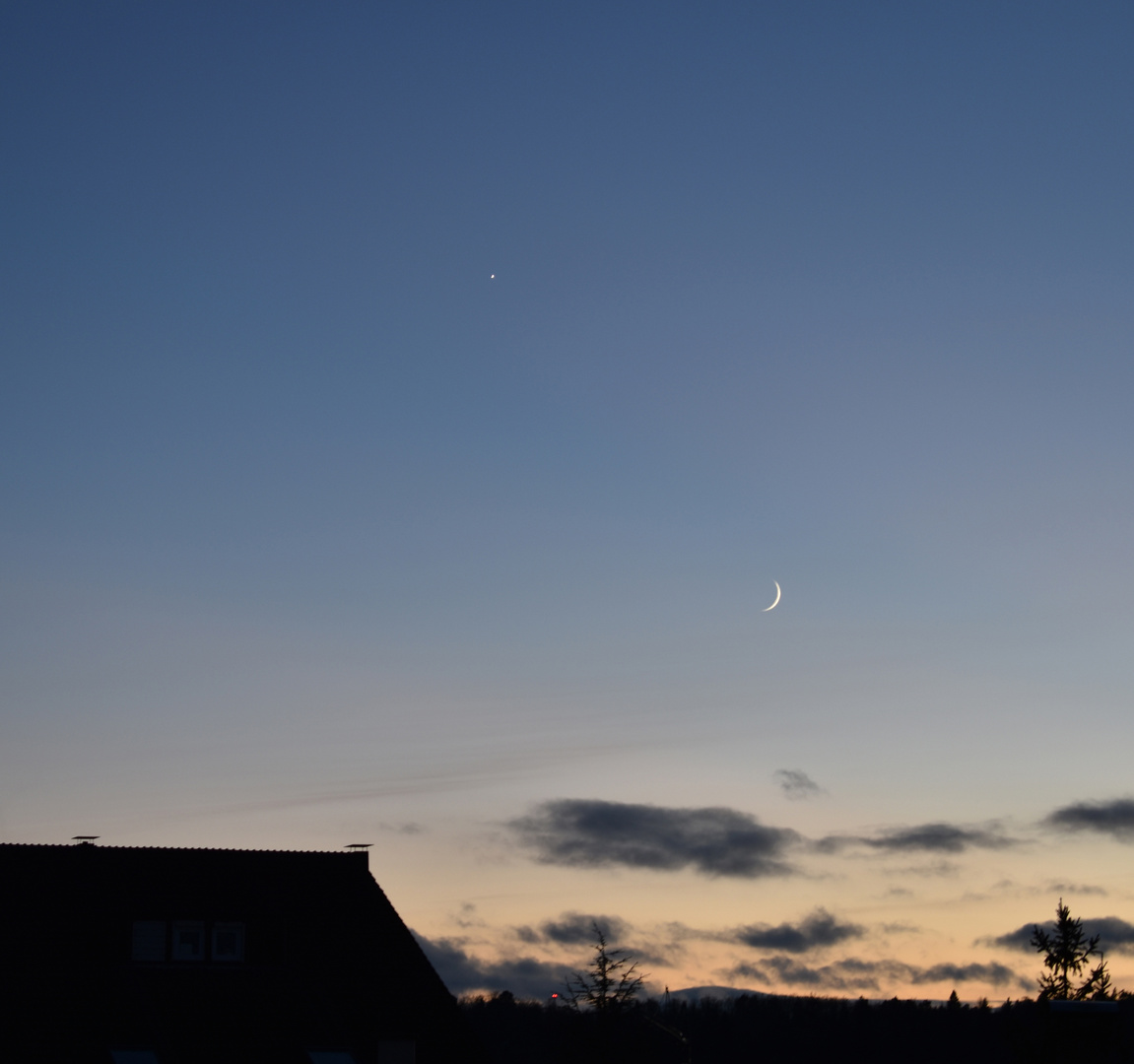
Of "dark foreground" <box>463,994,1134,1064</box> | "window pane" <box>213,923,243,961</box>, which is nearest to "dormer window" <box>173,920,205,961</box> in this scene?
"window pane" <box>213,923,243,961</box>

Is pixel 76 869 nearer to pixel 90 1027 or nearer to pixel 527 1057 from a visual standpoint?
pixel 90 1027

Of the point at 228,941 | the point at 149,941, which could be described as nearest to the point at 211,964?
the point at 228,941

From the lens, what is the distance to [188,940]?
174ft

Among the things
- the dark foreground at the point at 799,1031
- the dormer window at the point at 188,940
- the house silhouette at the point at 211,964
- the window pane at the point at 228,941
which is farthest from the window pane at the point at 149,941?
the dark foreground at the point at 799,1031

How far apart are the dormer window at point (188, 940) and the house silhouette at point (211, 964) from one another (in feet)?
0.15

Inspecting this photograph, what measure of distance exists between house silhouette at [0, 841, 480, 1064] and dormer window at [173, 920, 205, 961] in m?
0.04

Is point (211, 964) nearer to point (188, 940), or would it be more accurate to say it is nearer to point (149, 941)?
point (188, 940)

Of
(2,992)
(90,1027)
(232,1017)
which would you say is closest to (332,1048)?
(232,1017)

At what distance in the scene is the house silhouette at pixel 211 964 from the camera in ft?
154

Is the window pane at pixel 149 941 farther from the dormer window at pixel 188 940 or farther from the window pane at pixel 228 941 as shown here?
the window pane at pixel 228 941

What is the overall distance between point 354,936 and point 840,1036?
472 feet

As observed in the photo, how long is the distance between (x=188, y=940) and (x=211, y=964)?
1.39 metres

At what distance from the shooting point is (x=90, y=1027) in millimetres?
46500

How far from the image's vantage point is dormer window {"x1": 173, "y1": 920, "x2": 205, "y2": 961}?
52.7 meters
